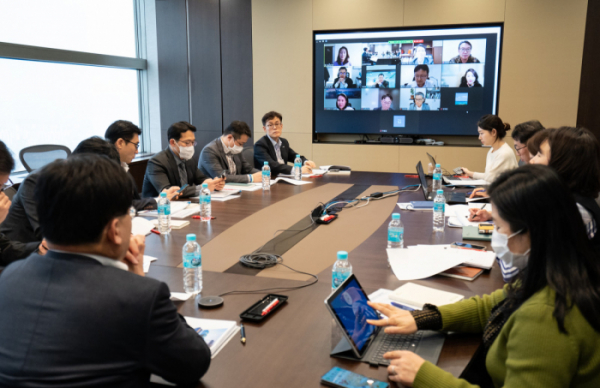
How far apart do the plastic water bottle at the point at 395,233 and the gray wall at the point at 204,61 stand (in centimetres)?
465

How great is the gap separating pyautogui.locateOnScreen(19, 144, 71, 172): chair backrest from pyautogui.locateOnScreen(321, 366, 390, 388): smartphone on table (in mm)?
3175

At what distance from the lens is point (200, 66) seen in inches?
260

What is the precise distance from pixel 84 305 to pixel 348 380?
645mm

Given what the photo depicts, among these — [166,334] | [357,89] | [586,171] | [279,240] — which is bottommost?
[279,240]

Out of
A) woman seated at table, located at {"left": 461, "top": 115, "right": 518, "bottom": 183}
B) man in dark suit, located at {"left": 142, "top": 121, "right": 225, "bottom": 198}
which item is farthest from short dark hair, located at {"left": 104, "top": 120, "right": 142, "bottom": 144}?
woman seated at table, located at {"left": 461, "top": 115, "right": 518, "bottom": 183}

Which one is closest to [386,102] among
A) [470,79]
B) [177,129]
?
[470,79]

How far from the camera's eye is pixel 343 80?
630 cm

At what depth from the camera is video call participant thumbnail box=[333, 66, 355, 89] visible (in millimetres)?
6281

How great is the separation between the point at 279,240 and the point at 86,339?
60.5 inches

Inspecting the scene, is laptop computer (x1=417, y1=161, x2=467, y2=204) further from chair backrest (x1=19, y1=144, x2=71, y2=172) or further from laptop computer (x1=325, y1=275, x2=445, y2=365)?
chair backrest (x1=19, y1=144, x2=71, y2=172)

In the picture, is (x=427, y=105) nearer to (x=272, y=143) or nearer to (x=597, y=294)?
(x=272, y=143)

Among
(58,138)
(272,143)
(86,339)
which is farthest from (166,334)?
(58,138)

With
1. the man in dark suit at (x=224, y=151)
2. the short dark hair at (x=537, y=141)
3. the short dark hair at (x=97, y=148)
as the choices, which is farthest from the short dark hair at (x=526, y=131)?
the short dark hair at (x=97, y=148)

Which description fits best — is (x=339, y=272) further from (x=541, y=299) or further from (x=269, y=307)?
(x=541, y=299)
